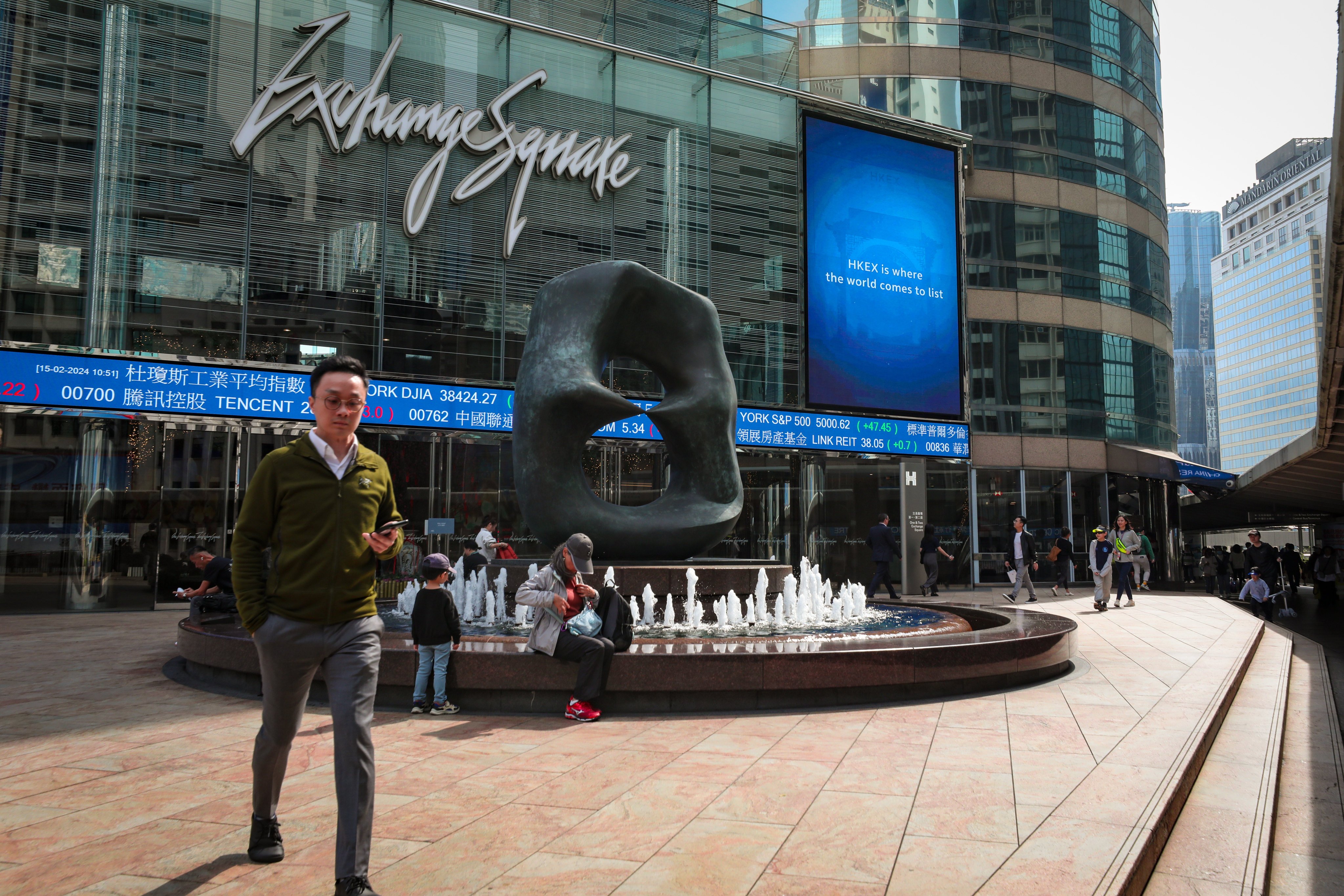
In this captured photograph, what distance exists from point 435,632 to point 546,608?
2.53 ft

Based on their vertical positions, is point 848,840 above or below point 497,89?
below

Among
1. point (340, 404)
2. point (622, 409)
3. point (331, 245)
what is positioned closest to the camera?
point (340, 404)

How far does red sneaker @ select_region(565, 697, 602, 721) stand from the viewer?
642 centimetres

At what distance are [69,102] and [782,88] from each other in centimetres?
1447

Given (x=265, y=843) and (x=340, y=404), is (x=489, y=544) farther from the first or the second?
(x=340, y=404)

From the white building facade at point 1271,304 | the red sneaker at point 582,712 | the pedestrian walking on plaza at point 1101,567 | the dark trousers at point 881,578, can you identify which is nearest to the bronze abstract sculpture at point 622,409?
the red sneaker at point 582,712

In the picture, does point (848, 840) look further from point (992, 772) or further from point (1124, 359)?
point (1124, 359)

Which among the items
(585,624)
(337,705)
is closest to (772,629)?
(585,624)

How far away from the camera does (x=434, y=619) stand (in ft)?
21.1

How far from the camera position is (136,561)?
16.0 meters

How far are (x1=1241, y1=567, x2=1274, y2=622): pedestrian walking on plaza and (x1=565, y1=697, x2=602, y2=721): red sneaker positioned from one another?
51.0ft

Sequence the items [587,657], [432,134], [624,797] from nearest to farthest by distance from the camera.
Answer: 1. [624,797]
2. [587,657]
3. [432,134]

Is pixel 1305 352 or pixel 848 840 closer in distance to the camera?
pixel 848 840

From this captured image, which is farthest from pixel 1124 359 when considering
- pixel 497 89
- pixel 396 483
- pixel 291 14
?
pixel 291 14
